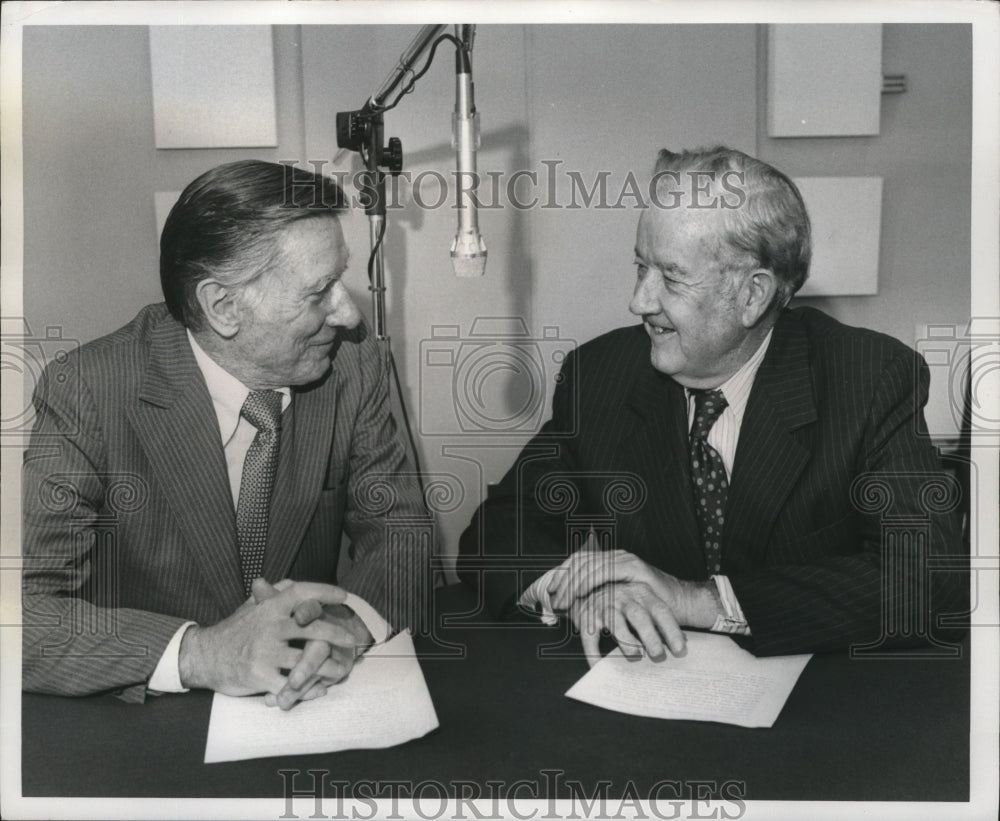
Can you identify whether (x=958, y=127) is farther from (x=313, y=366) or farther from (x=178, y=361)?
(x=178, y=361)

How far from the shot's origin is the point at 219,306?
5.61ft

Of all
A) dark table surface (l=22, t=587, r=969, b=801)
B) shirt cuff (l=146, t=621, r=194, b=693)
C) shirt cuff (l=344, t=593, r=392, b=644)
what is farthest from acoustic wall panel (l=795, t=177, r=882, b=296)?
shirt cuff (l=146, t=621, r=194, b=693)

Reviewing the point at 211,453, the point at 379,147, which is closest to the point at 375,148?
the point at 379,147

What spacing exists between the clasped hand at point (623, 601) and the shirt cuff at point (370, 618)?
0.29m

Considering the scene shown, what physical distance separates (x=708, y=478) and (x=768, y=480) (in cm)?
10

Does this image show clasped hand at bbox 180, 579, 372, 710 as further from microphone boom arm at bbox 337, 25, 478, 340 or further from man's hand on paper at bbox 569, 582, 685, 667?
microphone boom arm at bbox 337, 25, 478, 340

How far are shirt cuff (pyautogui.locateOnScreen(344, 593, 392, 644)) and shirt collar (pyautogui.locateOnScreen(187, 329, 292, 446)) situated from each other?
0.35m

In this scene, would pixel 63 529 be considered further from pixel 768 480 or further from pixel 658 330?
pixel 768 480

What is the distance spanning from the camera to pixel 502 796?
1557mm

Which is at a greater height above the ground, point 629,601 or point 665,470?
point 665,470

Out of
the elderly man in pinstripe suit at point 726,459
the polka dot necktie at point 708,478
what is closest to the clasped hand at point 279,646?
the elderly man in pinstripe suit at point 726,459

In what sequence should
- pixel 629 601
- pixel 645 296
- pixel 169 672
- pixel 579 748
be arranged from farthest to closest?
pixel 645 296 < pixel 629 601 < pixel 169 672 < pixel 579 748

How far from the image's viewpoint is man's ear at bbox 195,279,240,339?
66.9 inches

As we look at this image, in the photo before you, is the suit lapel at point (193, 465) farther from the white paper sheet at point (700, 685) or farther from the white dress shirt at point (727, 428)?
the white paper sheet at point (700, 685)
